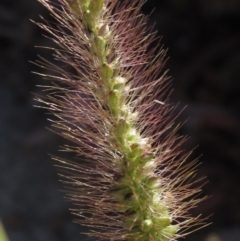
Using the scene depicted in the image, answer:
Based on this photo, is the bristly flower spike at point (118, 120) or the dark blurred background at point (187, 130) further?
the dark blurred background at point (187, 130)

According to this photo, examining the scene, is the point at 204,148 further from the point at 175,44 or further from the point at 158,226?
the point at 158,226

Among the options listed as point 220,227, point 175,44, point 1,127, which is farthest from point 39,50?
point 220,227

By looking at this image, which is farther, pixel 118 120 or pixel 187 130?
pixel 187 130

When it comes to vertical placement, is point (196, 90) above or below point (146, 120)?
above

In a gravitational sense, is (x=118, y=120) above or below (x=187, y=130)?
below

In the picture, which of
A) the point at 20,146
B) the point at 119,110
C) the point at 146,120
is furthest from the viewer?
the point at 20,146

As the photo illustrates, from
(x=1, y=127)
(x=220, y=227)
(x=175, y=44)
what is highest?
(x=175, y=44)

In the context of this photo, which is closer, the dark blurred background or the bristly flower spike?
the bristly flower spike

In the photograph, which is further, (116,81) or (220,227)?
(220,227)
